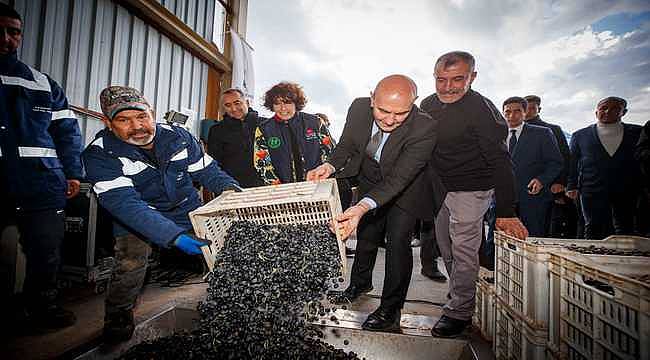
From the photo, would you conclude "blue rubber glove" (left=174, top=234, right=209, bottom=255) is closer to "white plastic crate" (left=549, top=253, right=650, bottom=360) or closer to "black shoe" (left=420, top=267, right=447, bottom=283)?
"white plastic crate" (left=549, top=253, right=650, bottom=360)

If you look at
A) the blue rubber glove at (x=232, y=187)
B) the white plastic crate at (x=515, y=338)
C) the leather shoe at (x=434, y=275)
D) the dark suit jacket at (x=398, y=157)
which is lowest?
the leather shoe at (x=434, y=275)

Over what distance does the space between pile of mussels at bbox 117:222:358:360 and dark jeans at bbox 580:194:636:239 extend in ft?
10.2

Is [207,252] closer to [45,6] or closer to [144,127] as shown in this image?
[144,127]

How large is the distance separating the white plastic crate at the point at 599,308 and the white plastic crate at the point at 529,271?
5 centimetres

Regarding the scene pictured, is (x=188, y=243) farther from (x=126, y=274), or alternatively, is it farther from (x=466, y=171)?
(x=466, y=171)

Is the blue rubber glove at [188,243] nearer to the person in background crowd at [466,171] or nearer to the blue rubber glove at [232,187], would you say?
the blue rubber glove at [232,187]

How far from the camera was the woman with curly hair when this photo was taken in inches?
108

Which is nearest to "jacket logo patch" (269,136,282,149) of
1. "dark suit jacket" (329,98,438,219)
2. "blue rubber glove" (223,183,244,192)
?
"dark suit jacket" (329,98,438,219)

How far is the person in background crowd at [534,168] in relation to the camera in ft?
9.85

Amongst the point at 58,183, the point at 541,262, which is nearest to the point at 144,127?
the point at 58,183

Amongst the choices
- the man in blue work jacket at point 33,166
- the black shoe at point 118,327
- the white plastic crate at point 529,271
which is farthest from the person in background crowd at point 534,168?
the man in blue work jacket at point 33,166

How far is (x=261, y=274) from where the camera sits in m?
1.52

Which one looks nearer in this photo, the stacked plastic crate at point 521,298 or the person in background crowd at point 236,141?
the stacked plastic crate at point 521,298

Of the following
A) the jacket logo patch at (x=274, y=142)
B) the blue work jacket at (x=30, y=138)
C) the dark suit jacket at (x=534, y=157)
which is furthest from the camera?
the dark suit jacket at (x=534, y=157)
